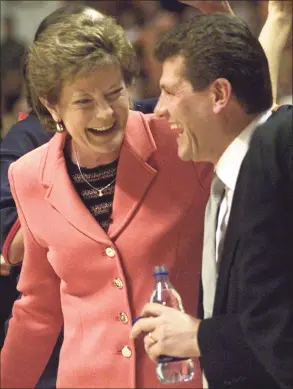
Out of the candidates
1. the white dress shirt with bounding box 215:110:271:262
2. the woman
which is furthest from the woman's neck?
the white dress shirt with bounding box 215:110:271:262

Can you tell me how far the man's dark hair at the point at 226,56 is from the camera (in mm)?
1228

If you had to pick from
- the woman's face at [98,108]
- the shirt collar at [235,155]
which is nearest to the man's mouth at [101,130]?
the woman's face at [98,108]

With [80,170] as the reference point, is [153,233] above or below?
below

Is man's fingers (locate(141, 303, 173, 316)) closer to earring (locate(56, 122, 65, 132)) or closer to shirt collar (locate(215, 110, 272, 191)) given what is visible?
shirt collar (locate(215, 110, 272, 191))

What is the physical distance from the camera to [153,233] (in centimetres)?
A: 145

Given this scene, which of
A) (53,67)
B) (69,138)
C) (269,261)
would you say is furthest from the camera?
(69,138)

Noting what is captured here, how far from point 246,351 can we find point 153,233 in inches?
10.7

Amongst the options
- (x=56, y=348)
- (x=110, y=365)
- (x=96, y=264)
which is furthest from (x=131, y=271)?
(x=56, y=348)

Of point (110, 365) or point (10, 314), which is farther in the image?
point (10, 314)

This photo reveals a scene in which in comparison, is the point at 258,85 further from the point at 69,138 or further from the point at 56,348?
the point at 56,348

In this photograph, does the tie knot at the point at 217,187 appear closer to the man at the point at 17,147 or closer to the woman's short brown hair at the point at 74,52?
the woman's short brown hair at the point at 74,52

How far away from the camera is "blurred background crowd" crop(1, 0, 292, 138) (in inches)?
66.0

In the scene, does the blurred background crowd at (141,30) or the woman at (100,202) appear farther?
the blurred background crowd at (141,30)

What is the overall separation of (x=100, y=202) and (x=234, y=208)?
1.05 ft
